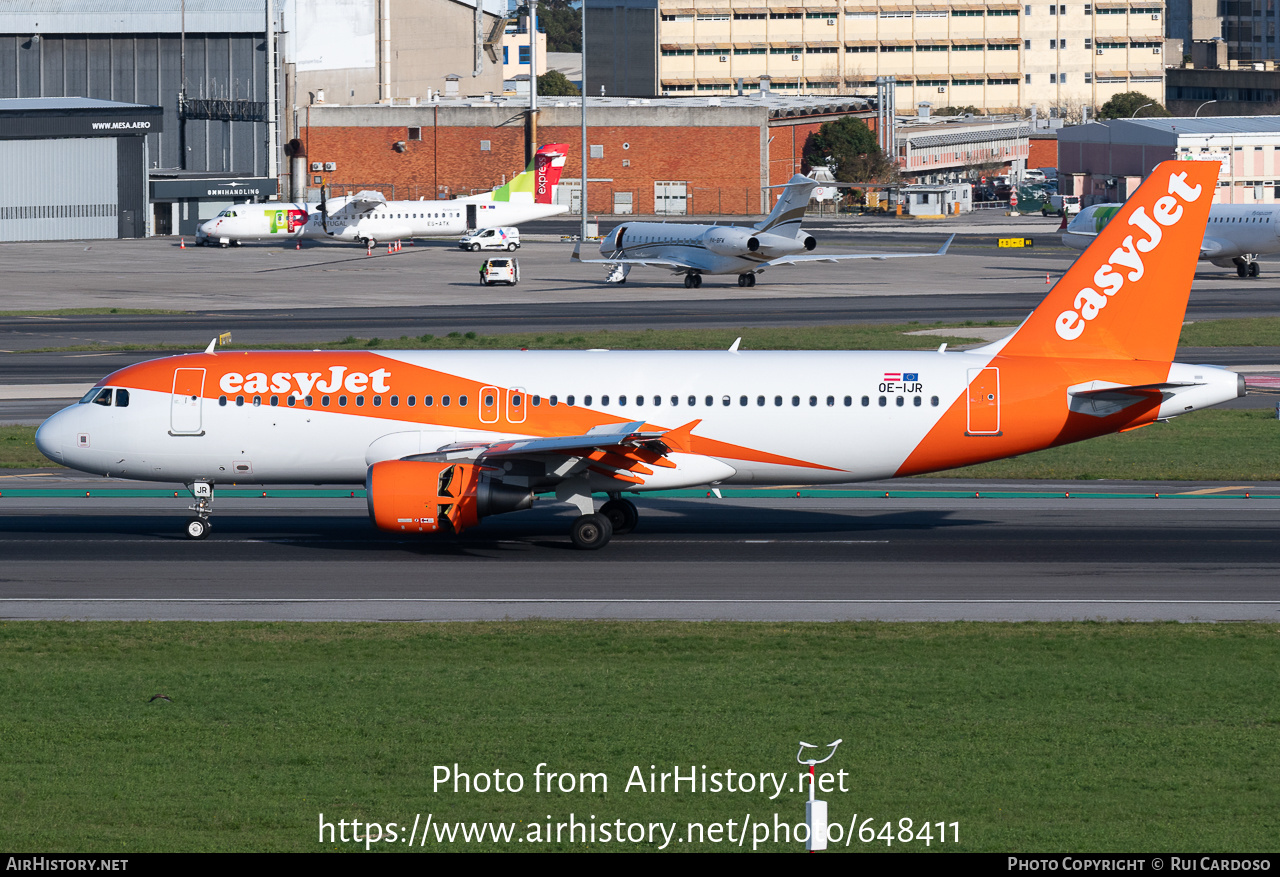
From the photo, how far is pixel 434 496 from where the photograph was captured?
31.5 meters

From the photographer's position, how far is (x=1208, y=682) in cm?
2167

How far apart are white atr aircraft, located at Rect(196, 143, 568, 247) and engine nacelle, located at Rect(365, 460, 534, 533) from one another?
316 ft

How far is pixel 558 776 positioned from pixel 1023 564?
17.2 metres

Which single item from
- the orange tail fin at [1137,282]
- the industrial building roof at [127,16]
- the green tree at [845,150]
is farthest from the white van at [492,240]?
the orange tail fin at [1137,282]

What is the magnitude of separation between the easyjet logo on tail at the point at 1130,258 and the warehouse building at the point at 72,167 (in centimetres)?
11034

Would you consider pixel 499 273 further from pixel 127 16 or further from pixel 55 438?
pixel 55 438

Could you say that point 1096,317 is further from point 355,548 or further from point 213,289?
point 213,289

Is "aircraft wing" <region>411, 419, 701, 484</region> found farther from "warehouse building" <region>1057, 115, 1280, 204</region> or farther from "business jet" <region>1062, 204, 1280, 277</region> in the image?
"warehouse building" <region>1057, 115, 1280, 204</region>

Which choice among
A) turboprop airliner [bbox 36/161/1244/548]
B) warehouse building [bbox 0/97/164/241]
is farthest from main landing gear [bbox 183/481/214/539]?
warehouse building [bbox 0/97/164/241]

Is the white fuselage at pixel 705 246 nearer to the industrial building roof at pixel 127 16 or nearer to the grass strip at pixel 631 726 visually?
the industrial building roof at pixel 127 16

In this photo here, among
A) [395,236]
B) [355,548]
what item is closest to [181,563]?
[355,548]

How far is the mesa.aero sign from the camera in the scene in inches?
5320

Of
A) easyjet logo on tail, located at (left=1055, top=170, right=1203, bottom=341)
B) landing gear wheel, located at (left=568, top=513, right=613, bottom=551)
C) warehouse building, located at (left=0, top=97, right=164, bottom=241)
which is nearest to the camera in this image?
easyjet logo on tail, located at (left=1055, top=170, right=1203, bottom=341)

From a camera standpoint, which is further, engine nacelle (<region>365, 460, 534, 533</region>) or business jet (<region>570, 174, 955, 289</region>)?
business jet (<region>570, 174, 955, 289</region>)
